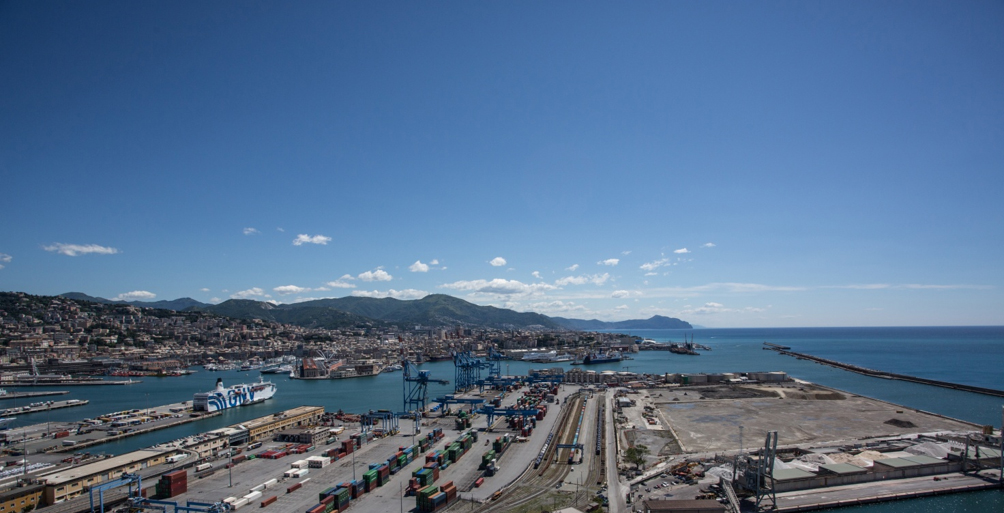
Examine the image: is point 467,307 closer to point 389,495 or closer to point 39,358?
point 39,358

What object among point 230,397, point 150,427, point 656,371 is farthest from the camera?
point 656,371

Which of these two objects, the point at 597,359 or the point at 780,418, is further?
the point at 597,359

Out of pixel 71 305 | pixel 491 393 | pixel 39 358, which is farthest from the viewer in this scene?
pixel 71 305

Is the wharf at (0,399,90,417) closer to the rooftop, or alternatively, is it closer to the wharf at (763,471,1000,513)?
the rooftop

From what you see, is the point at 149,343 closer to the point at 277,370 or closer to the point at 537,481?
the point at 277,370

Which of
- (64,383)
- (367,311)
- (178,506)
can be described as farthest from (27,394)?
(367,311)

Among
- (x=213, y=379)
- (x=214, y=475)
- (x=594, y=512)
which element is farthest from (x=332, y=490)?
(x=213, y=379)
